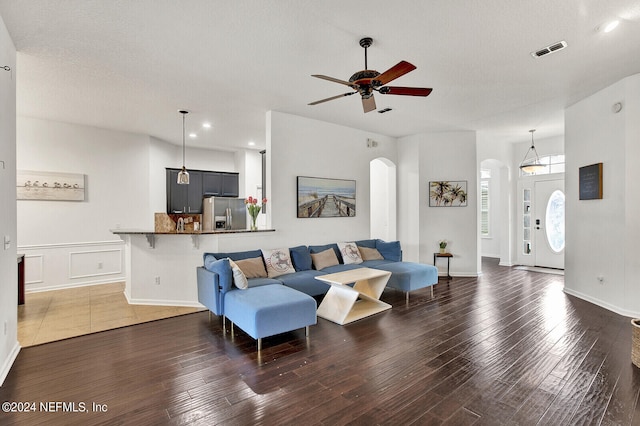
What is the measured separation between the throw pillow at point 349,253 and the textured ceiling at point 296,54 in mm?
2292

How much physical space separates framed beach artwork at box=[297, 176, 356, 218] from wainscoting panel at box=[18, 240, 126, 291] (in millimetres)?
3931

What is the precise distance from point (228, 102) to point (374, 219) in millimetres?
4802

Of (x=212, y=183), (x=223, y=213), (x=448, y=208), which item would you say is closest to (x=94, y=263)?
(x=223, y=213)

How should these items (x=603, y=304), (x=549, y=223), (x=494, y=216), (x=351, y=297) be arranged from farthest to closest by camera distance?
(x=494, y=216)
(x=549, y=223)
(x=603, y=304)
(x=351, y=297)

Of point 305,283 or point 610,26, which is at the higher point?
point 610,26

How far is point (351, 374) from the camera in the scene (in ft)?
8.75

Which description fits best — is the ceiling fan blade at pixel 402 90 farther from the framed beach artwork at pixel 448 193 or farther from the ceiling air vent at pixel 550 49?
the framed beach artwork at pixel 448 193

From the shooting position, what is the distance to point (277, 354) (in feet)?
10.0

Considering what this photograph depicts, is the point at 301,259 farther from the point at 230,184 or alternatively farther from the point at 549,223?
the point at 549,223

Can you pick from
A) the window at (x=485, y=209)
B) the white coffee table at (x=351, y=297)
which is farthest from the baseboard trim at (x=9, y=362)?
the window at (x=485, y=209)

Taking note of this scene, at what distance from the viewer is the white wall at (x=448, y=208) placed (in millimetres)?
6586

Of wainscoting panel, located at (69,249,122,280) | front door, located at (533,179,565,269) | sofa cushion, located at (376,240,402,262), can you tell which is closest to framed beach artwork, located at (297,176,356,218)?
sofa cushion, located at (376,240,402,262)

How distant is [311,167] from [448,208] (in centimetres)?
317

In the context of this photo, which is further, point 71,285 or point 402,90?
point 71,285
